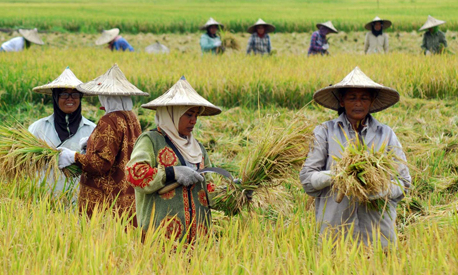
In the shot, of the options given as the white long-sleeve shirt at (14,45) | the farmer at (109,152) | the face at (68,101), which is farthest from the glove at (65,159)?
the white long-sleeve shirt at (14,45)

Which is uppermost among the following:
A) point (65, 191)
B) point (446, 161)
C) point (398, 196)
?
point (398, 196)

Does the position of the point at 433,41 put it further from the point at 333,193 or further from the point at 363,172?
the point at 363,172

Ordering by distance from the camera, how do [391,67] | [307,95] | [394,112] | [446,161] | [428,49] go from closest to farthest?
1. [446,161]
2. [394,112]
3. [307,95]
4. [391,67]
5. [428,49]

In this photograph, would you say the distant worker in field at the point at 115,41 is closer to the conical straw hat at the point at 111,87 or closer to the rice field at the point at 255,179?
the rice field at the point at 255,179

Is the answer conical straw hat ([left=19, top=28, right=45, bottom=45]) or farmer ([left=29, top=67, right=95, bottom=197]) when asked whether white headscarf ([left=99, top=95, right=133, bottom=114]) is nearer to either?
farmer ([left=29, top=67, right=95, bottom=197])

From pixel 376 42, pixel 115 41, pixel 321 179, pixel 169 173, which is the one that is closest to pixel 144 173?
pixel 169 173

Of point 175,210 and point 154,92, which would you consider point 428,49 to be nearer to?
point 154,92

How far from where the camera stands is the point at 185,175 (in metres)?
2.85

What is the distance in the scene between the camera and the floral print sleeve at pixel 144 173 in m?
2.82

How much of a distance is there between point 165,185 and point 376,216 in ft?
3.55

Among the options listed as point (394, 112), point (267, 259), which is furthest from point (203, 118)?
point (267, 259)

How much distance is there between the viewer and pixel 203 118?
6691 millimetres

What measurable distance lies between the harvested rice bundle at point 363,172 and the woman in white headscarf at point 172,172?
712 mm

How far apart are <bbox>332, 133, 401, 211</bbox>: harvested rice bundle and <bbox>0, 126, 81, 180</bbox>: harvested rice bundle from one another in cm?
173
